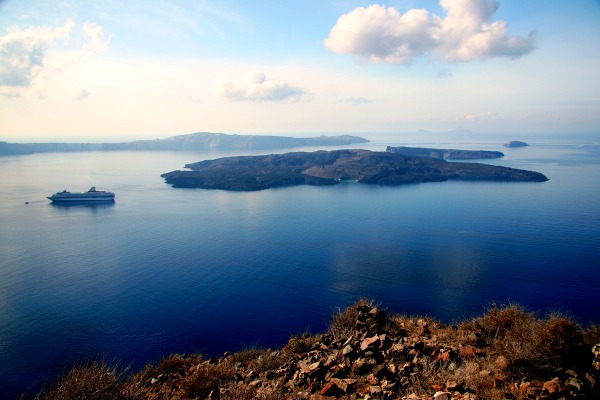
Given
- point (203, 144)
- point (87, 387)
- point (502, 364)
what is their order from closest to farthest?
point (87, 387), point (502, 364), point (203, 144)

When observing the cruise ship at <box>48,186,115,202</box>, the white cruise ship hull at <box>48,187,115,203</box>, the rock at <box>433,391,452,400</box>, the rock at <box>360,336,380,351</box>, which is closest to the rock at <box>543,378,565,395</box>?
the rock at <box>433,391,452,400</box>

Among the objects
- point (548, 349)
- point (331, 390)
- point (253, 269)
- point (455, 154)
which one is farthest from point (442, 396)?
point (455, 154)

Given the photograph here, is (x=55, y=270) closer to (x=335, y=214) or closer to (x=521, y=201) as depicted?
(x=335, y=214)

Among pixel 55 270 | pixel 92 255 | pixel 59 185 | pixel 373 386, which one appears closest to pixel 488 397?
pixel 373 386

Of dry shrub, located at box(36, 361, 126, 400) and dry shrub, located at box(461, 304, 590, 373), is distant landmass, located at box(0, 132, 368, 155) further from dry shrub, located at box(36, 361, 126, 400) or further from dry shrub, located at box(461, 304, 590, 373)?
dry shrub, located at box(36, 361, 126, 400)

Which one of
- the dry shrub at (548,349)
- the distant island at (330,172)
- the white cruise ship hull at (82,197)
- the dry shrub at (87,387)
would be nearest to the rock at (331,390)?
the dry shrub at (548,349)

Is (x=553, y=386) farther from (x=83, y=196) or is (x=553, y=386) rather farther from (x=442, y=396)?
(x=83, y=196)

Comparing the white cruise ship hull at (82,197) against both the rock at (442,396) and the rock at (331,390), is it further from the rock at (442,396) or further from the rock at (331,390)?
the rock at (442,396)
